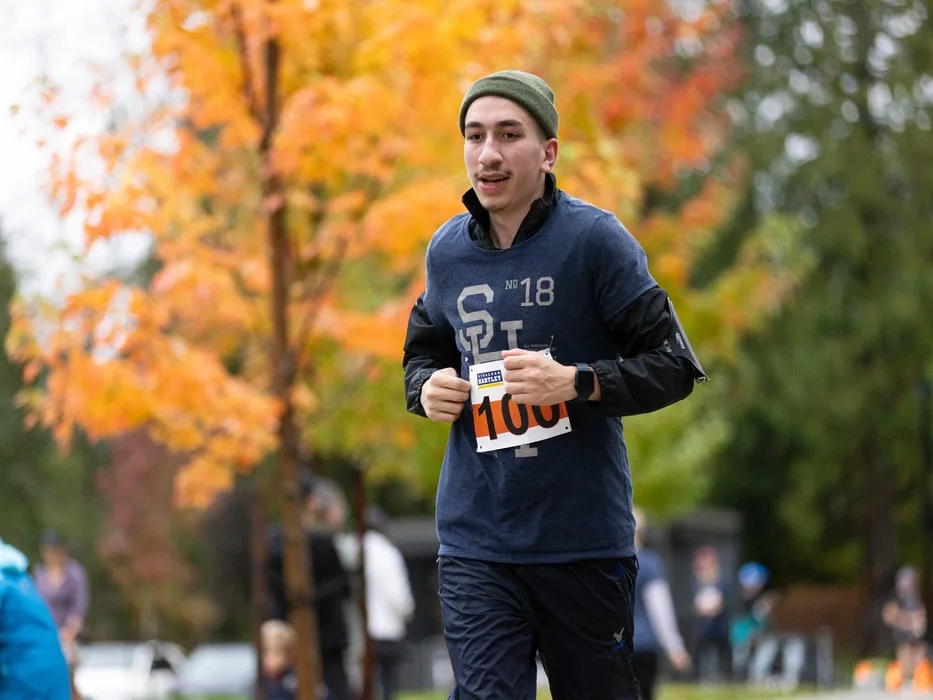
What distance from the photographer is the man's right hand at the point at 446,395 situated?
4207mm

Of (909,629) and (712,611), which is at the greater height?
(712,611)

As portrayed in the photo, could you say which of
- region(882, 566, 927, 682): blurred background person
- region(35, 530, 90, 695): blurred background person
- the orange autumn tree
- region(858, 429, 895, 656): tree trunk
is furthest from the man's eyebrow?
region(858, 429, 895, 656): tree trunk

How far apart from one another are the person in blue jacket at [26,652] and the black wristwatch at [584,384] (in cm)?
189

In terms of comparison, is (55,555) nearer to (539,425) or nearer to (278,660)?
(278,660)

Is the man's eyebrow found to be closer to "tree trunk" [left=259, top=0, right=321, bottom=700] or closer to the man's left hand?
the man's left hand

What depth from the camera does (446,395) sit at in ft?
13.8

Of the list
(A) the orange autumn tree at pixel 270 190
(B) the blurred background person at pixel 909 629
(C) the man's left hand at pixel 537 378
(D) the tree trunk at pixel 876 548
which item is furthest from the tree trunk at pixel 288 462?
(D) the tree trunk at pixel 876 548

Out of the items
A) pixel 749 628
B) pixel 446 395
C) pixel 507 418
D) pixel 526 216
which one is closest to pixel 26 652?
pixel 446 395

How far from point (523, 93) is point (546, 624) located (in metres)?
1.46

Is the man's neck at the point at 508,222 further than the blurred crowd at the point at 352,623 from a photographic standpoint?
No

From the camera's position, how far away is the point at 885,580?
31734 mm

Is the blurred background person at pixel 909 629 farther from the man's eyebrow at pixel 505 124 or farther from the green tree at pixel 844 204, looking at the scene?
the man's eyebrow at pixel 505 124

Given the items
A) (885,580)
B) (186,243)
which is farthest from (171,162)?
(885,580)

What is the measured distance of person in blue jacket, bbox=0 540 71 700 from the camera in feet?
15.3
